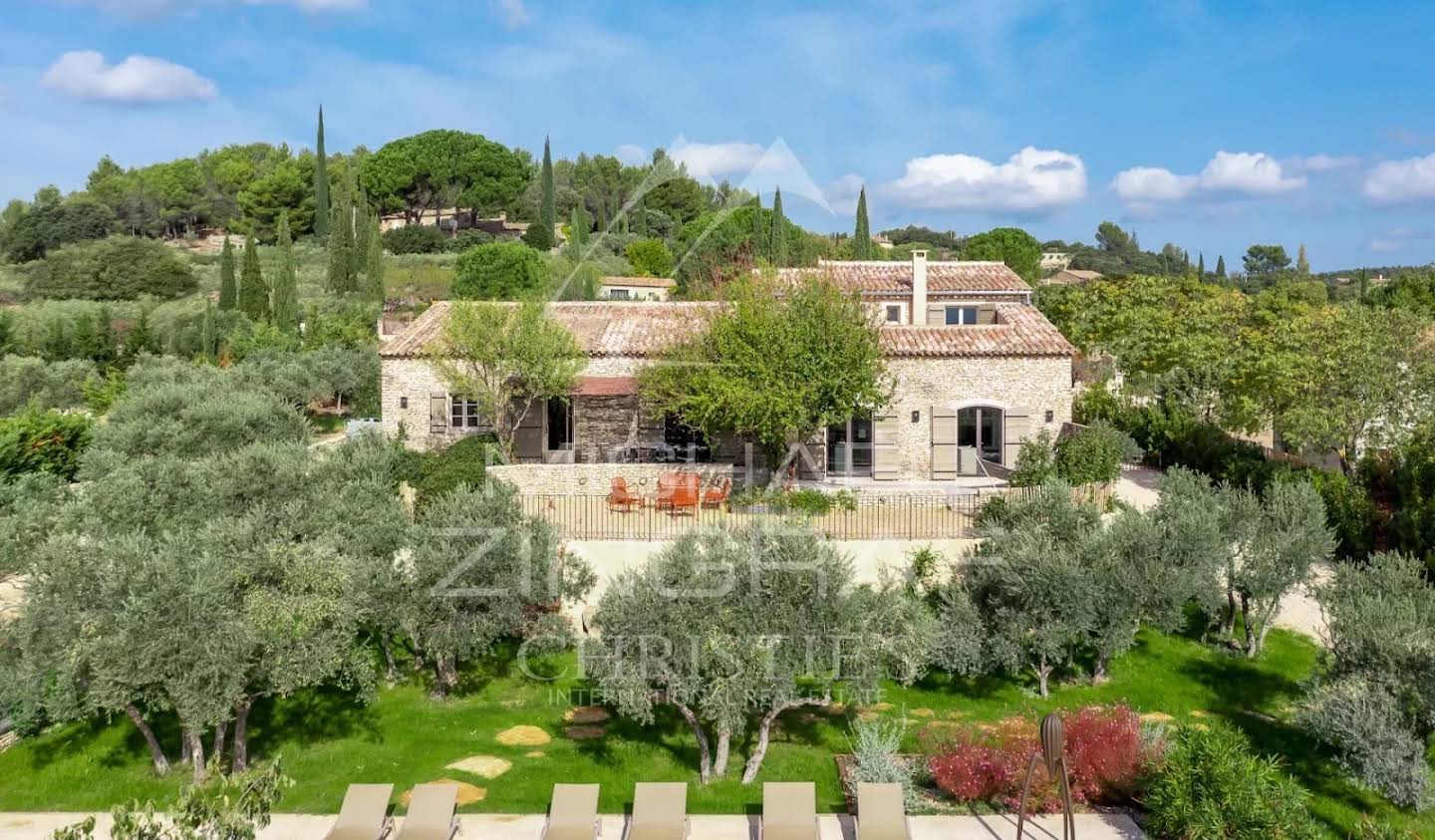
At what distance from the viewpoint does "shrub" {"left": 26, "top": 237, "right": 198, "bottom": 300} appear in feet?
208

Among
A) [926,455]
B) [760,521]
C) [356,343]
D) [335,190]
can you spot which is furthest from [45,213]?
[760,521]

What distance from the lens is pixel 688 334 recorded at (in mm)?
24406

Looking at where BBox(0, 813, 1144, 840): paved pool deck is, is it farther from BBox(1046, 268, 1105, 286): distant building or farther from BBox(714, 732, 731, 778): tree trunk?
BBox(1046, 268, 1105, 286): distant building

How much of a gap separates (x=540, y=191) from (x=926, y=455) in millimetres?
77410

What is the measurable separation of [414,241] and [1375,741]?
79.3 metres

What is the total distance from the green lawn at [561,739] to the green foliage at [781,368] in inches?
287

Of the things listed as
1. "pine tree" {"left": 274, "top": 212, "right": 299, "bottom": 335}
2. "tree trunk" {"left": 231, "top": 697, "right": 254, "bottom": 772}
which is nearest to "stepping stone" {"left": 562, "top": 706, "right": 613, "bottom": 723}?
"tree trunk" {"left": 231, "top": 697, "right": 254, "bottom": 772}

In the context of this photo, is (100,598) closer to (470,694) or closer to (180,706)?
(180,706)

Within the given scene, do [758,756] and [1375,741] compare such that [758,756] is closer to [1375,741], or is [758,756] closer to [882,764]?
[882,764]

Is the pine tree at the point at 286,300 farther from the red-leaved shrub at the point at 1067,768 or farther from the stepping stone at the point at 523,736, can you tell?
the red-leaved shrub at the point at 1067,768

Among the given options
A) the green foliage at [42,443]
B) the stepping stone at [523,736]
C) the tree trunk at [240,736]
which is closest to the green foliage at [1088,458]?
the stepping stone at [523,736]

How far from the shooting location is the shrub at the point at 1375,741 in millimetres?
11992

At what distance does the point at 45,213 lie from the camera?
82.7 meters

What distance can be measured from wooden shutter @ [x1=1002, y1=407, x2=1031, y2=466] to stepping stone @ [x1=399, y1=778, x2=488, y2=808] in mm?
17201
